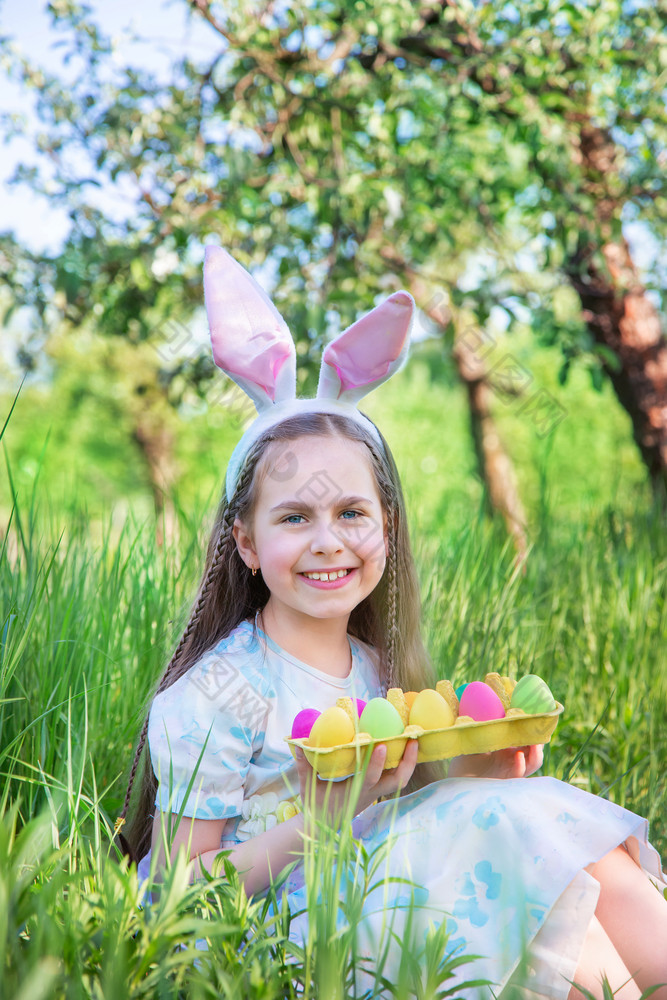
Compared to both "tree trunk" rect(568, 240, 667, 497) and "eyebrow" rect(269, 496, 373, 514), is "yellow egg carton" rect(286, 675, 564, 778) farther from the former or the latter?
"tree trunk" rect(568, 240, 667, 497)

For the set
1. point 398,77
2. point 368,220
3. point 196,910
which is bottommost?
point 196,910

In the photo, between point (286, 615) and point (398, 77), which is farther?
point (398, 77)

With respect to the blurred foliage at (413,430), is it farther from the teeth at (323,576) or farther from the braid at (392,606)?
the teeth at (323,576)

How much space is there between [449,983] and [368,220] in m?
2.76

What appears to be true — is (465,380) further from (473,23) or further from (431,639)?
(431,639)

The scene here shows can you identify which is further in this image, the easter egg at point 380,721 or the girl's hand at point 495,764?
the girl's hand at point 495,764

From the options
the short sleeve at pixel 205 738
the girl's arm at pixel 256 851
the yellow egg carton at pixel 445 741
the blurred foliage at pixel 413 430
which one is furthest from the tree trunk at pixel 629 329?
the blurred foliage at pixel 413 430

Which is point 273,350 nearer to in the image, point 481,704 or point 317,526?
point 317,526

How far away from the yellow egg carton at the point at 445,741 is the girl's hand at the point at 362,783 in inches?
0.5

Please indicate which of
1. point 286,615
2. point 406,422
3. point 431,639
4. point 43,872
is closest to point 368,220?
point 431,639

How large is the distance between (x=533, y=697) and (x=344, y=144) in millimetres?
2717

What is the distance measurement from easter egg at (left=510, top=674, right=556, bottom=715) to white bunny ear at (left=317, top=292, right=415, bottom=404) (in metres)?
0.63

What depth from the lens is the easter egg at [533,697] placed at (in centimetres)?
139

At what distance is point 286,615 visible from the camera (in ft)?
5.38
